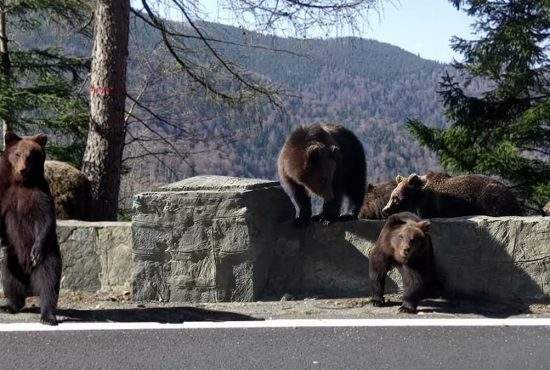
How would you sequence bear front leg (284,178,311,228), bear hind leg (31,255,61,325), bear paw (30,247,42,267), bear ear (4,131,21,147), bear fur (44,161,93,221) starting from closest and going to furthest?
bear hind leg (31,255,61,325), bear paw (30,247,42,267), bear ear (4,131,21,147), bear front leg (284,178,311,228), bear fur (44,161,93,221)

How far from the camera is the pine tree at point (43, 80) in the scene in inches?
647

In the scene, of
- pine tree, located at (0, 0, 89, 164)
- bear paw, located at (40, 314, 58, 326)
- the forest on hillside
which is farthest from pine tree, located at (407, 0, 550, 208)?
bear paw, located at (40, 314, 58, 326)

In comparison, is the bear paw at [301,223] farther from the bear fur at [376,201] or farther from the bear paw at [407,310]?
the bear fur at [376,201]

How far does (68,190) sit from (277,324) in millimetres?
4881

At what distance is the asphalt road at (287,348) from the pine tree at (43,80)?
1052 cm

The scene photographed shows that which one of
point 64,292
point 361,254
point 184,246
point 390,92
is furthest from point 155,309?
point 390,92

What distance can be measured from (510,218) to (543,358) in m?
2.19

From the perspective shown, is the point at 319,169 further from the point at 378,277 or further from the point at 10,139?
the point at 10,139

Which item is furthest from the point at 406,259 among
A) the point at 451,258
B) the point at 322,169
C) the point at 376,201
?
the point at 376,201

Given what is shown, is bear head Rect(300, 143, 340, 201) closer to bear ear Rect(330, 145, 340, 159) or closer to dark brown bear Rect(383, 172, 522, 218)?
bear ear Rect(330, 145, 340, 159)

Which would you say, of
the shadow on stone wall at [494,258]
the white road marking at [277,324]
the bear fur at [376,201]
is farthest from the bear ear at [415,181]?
the white road marking at [277,324]

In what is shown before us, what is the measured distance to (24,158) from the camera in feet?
21.1

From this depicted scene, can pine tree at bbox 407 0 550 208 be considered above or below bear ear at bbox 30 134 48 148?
above

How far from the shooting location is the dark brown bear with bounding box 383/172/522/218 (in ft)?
30.0
